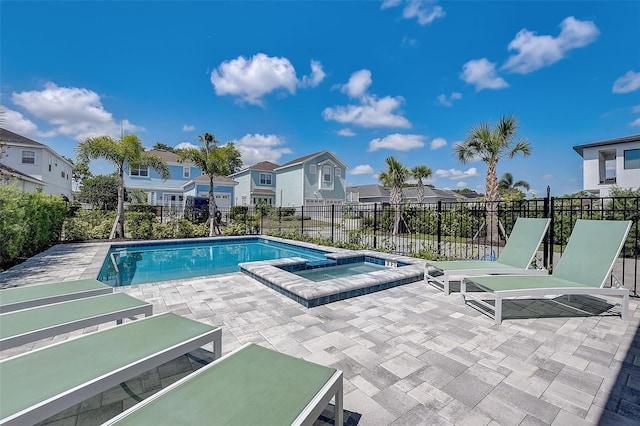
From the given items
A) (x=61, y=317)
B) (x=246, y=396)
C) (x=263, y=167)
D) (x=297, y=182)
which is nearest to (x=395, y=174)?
(x=297, y=182)

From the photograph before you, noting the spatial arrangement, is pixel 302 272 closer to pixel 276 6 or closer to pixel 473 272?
pixel 473 272

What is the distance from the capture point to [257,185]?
105 ft

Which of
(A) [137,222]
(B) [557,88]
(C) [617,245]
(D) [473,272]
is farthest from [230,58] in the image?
(B) [557,88]

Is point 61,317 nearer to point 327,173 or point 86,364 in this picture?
point 86,364

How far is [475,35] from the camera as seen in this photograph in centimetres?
1142

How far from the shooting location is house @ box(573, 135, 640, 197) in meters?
19.0

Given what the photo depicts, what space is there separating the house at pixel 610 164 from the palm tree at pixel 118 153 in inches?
1101

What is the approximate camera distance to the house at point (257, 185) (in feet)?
103

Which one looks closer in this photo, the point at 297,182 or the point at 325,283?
the point at 325,283

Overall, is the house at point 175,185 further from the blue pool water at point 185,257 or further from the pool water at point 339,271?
the pool water at point 339,271

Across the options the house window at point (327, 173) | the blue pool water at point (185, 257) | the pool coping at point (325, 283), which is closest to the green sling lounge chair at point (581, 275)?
the pool coping at point (325, 283)

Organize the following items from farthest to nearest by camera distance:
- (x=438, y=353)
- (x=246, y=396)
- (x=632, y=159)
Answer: (x=632, y=159)
(x=438, y=353)
(x=246, y=396)

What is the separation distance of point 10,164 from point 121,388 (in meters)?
28.0

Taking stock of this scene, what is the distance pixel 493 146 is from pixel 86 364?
569 inches
